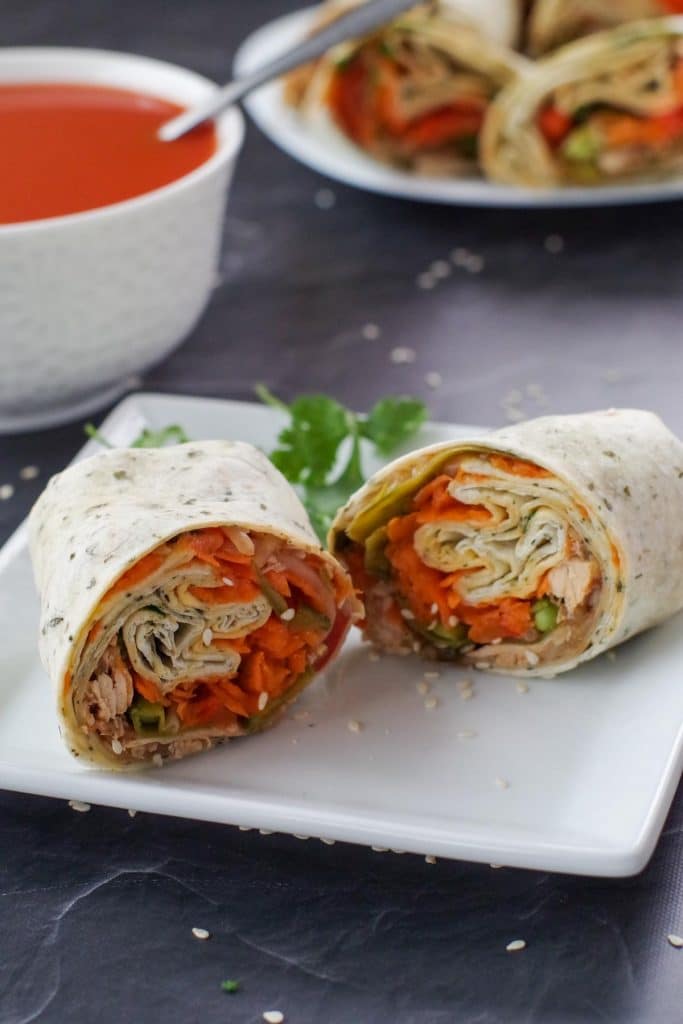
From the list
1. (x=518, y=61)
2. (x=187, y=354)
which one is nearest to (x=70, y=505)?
(x=187, y=354)

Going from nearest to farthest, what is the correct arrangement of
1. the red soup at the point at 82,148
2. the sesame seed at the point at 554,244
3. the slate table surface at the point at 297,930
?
the slate table surface at the point at 297,930
the red soup at the point at 82,148
the sesame seed at the point at 554,244

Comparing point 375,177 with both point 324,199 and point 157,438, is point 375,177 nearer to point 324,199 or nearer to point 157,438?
point 324,199

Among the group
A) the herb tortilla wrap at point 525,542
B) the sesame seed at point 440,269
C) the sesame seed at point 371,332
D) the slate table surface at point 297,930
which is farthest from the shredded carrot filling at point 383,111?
the herb tortilla wrap at point 525,542

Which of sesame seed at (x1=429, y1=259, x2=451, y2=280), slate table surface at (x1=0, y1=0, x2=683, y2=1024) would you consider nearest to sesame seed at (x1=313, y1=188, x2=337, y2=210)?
sesame seed at (x1=429, y1=259, x2=451, y2=280)

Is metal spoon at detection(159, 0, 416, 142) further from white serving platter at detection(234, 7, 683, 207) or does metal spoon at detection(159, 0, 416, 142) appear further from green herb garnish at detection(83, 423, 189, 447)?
green herb garnish at detection(83, 423, 189, 447)

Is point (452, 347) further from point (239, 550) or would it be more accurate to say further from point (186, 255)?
point (239, 550)

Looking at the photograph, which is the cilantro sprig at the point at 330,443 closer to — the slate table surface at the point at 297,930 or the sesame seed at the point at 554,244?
the slate table surface at the point at 297,930
